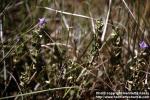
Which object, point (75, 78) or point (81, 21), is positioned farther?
point (81, 21)

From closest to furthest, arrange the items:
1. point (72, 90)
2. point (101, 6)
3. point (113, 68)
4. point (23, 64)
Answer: point (72, 90) → point (113, 68) → point (23, 64) → point (101, 6)

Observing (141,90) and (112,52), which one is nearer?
(141,90)

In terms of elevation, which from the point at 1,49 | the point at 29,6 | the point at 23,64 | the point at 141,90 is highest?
the point at 29,6

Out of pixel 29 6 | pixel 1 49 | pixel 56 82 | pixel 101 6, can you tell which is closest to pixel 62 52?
pixel 56 82

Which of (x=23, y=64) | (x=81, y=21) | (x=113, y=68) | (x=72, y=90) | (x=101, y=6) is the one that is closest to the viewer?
(x=72, y=90)

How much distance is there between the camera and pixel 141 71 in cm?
167

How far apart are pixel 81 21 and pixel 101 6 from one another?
42cm

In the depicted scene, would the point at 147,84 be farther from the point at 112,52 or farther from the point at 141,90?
the point at 112,52

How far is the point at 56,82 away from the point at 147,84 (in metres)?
0.45

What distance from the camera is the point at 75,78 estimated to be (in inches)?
66.5

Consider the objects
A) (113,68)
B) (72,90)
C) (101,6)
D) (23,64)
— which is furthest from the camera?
(101,6)

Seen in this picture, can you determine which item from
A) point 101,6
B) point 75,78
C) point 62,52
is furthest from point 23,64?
point 101,6

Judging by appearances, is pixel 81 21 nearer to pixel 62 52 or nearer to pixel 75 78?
pixel 62 52

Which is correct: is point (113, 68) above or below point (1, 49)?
below
